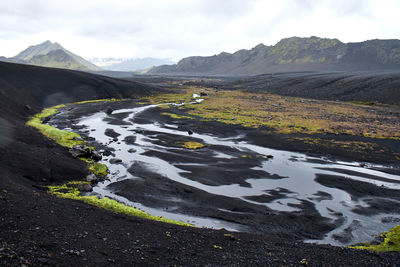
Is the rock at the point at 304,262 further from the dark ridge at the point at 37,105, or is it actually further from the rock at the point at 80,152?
the rock at the point at 80,152

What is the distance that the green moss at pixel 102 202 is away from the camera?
24594mm

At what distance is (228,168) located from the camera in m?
39.1

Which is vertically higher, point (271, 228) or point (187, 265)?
point (187, 265)

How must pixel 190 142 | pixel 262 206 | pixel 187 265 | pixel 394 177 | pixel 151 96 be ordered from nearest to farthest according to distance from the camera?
1. pixel 187 265
2. pixel 262 206
3. pixel 394 177
4. pixel 190 142
5. pixel 151 96

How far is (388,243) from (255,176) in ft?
56.4

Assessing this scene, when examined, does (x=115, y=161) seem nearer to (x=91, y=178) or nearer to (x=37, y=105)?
(x=91, y=178)

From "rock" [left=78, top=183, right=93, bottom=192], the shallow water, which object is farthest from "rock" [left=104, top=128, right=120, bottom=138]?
"rock" [left=78, top=183, right=93, bottom=192]

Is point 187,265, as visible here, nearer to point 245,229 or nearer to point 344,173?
point 245,229

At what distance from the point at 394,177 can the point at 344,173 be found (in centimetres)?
629

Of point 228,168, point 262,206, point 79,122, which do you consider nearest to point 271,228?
point 262,206

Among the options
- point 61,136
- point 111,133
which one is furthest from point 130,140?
point 61,136

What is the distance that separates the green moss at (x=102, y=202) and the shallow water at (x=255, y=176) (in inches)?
74.0

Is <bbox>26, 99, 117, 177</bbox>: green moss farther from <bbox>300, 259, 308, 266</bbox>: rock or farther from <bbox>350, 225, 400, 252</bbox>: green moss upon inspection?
<bbox>350, 225, 400, 252</bbox>: green moss

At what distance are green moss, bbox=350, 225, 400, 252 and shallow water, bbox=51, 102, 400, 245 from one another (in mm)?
1093
